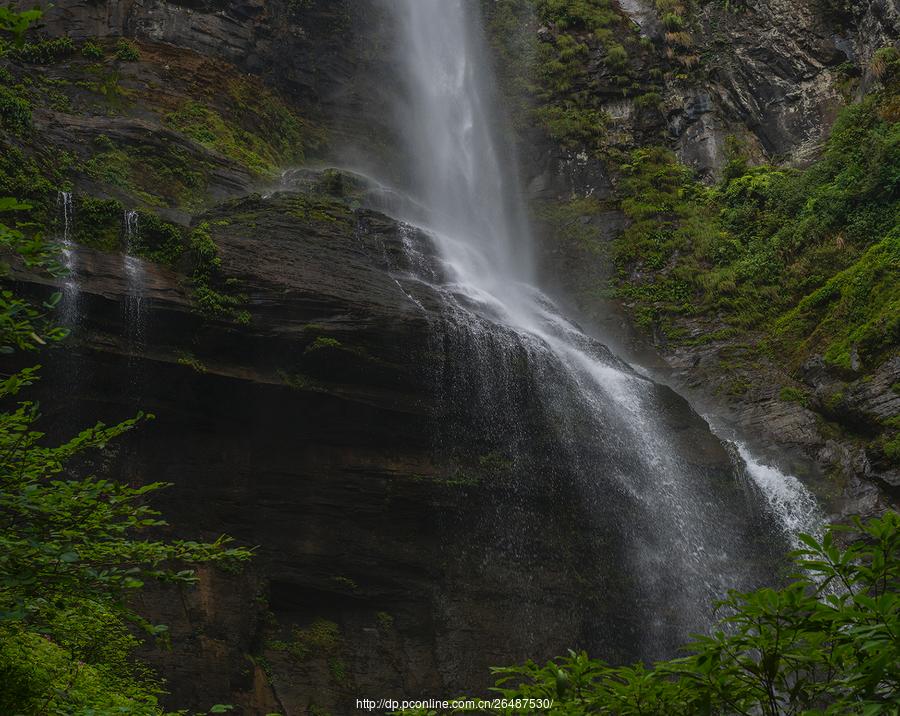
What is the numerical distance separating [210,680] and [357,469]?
391 centimetres

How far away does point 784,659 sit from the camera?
253cm

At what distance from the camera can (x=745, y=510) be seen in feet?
46.6

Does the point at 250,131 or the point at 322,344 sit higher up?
the point at 250,131

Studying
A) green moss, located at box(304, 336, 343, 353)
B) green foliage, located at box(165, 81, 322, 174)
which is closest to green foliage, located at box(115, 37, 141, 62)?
green foliage, located at box(165, 81, 322, 174)

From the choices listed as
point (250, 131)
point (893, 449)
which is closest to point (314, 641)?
point (893, 449)

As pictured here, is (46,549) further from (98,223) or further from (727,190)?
(727,190)

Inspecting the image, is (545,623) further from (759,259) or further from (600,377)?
(759,259)

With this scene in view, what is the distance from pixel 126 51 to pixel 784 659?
24665 mm

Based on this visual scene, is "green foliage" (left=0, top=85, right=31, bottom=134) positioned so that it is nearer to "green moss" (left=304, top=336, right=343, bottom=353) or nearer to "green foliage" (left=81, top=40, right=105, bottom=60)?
"green moss" (left=304, top=336, right=343, bottom=353)

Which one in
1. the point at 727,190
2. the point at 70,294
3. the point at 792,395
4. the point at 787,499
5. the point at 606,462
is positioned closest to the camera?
the point at 70,294

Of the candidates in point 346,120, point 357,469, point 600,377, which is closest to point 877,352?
point 600,377

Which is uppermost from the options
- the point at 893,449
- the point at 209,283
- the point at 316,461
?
the point at 209,283

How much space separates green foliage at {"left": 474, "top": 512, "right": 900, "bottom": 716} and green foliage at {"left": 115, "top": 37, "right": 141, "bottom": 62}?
23.9 metres

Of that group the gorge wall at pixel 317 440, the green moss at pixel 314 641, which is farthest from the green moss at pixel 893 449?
the green moss at pixel 314 641
